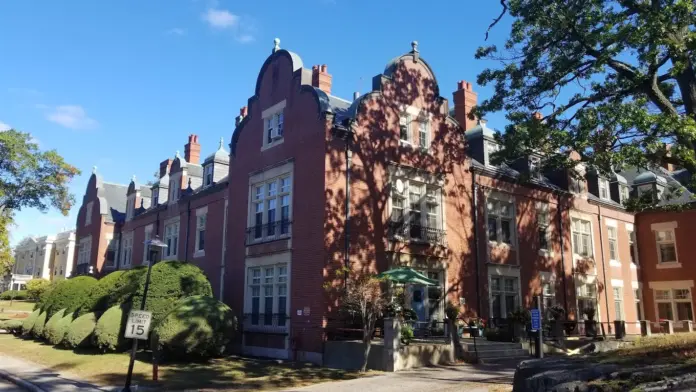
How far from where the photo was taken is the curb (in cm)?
1471

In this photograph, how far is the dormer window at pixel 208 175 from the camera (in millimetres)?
31458

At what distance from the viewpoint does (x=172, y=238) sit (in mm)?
33969

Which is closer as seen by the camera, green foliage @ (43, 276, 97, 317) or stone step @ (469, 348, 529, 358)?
stone step @ (469, 348, 529, 358)

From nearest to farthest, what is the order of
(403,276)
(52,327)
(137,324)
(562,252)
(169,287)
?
(137,324), (403,276), (169,287), (52,327), (562,252)

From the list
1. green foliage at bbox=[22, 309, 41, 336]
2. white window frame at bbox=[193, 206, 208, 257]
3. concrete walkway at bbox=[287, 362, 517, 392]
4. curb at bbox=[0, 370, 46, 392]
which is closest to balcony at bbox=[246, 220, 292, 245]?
white window frame at bbox=[193, 206, 208, 257]

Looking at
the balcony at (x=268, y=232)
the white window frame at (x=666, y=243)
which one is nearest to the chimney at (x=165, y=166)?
the balcony at (x=268, y=232)

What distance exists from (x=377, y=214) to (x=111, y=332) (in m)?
11.2

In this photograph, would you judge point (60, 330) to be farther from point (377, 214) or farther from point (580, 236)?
point (580, 236)

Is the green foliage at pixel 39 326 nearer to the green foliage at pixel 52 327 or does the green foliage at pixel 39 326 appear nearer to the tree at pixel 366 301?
the green foliage at pixel 52 327

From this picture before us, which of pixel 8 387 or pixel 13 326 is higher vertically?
pixel 13 326

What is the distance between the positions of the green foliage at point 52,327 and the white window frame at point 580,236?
87.2 feet

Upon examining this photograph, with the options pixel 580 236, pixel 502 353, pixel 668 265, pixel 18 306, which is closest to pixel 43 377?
pixel 502 353

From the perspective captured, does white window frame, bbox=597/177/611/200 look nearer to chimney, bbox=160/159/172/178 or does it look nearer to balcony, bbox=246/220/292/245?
balcony, bbox=246/220/292/245

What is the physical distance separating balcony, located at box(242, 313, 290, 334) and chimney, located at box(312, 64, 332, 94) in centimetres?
1034
